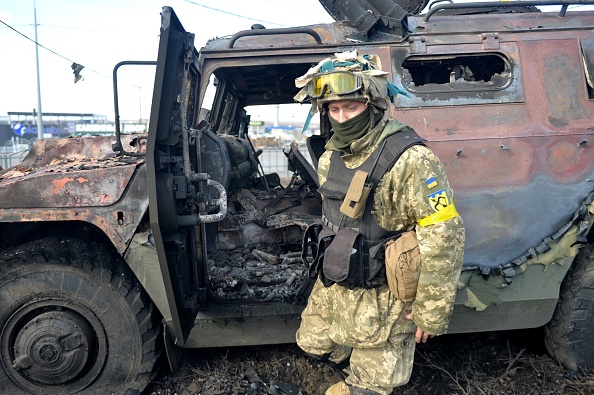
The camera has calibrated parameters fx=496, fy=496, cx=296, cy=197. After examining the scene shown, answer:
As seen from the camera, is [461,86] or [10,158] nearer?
[461,86]

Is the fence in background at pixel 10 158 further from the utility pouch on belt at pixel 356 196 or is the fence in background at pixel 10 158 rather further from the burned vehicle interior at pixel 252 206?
the utility pouch on belt at pixel 356 196

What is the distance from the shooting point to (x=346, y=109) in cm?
211

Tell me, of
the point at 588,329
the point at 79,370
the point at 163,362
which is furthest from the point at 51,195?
the point at 588,329

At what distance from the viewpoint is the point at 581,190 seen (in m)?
2.89

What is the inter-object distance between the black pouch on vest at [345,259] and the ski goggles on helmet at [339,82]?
23.4 inches

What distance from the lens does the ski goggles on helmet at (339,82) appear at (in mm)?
2031

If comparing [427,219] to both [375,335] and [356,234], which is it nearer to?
[356,234]

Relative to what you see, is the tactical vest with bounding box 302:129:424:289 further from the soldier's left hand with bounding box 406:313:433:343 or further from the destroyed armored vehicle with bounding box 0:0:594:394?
the destroyed armored vehicle with bounding box 0:0:594:394

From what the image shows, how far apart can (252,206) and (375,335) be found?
6.92 ft

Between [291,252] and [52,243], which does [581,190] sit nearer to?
[291,252]

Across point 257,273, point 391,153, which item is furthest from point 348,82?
point 257,273

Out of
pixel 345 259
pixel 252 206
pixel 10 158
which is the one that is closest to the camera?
pixel 345 259

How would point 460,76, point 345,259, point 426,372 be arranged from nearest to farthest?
point 345,259, point 426,372, point 460,76

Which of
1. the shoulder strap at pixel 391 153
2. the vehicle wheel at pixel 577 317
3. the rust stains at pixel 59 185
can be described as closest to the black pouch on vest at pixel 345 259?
the shoulder strap at pixel 391 153
